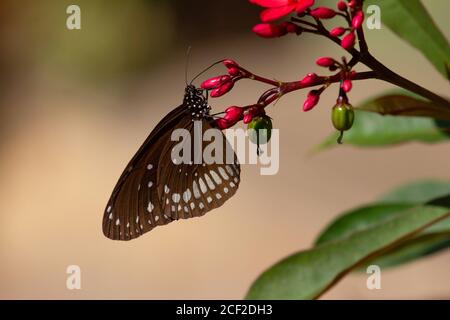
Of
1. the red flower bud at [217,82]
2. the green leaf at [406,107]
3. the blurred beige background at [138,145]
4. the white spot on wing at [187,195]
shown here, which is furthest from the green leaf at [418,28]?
the blurred beige background at [138,145]

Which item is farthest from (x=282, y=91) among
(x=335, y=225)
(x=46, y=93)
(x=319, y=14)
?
(x=46, y=93)

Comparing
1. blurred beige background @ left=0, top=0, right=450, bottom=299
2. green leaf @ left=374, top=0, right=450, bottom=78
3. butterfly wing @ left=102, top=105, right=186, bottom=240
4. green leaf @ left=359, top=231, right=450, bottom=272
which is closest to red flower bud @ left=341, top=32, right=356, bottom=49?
green leaf @ left=374, top=0, right=450, bottom=78

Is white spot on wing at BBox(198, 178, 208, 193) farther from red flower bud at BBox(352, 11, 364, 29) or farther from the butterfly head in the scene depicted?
red flower bud at BBox(352, 11, 364, 29)

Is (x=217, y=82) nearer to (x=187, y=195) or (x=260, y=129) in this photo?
(x=260, y=129)

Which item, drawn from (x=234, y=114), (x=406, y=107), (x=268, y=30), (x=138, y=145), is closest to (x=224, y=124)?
(x=234, y=114)
